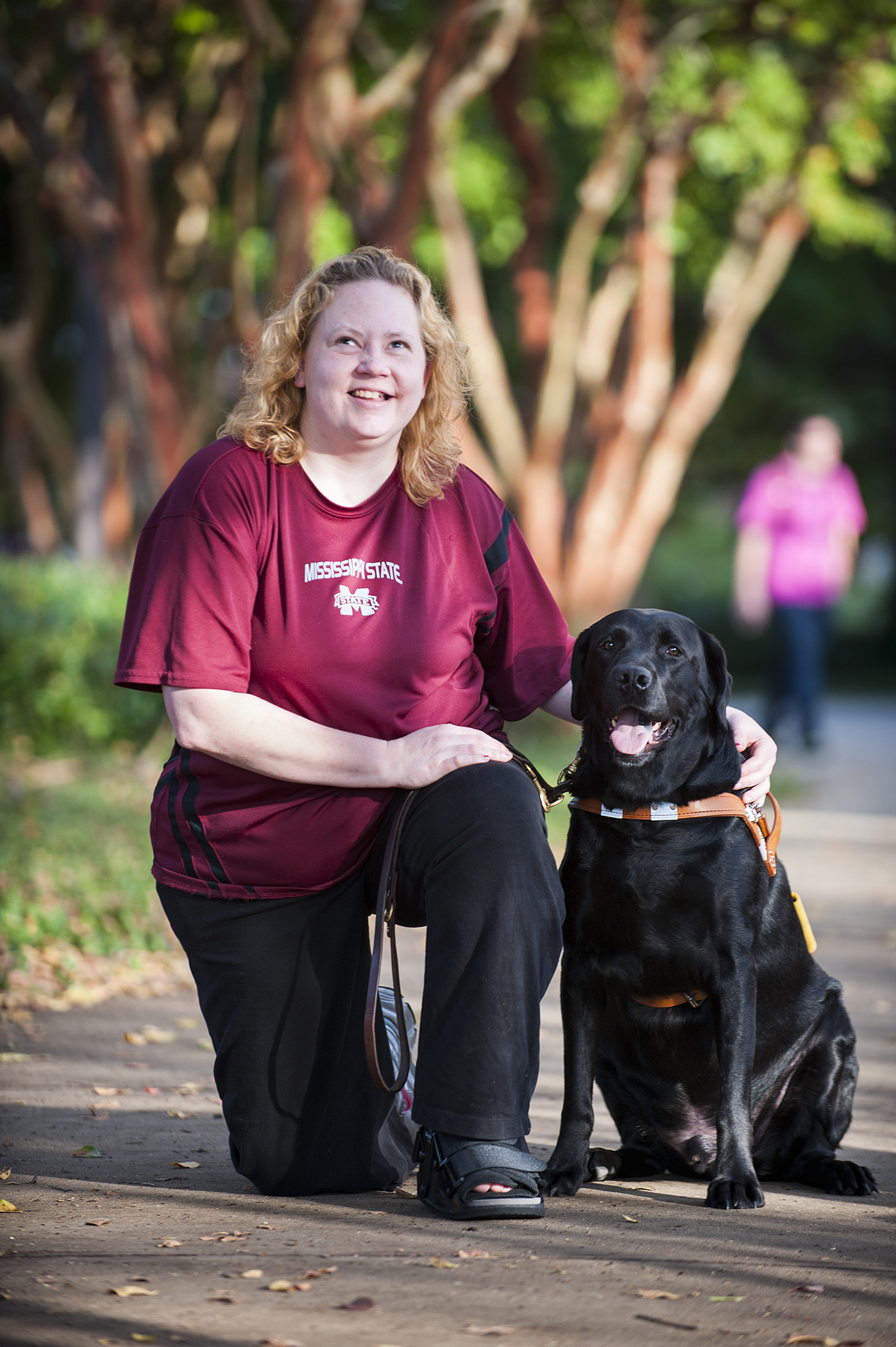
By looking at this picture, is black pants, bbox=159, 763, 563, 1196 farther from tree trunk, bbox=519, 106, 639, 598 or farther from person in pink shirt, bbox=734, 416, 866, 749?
tree trunk, bbox=519, 106, 639, 598

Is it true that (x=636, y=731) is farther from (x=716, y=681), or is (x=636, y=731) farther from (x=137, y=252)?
(x=137, y=252)

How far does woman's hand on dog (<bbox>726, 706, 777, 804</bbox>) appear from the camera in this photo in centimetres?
330

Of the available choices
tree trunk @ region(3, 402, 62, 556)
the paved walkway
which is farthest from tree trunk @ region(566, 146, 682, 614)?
tree trunk @ region(3, 402, 62, 556)

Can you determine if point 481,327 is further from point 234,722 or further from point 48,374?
point 48,374

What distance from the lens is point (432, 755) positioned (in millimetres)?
3074

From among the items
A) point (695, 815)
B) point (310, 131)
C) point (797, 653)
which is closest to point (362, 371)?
point (695, 815)

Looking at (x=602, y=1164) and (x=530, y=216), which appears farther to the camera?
(x=530, y=216)

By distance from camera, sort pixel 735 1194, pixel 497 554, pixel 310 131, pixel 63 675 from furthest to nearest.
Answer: pixel 63 675 < pixel 310 131 < pixel 497 554 < pixel 735 1194

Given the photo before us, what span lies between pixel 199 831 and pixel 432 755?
0.52 m

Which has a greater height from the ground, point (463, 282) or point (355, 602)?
point (463, 282)

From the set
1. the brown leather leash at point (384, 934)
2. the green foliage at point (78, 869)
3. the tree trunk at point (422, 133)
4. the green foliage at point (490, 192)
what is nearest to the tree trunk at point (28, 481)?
the green foliage at point (490, 192)

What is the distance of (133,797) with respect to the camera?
9.27 meters

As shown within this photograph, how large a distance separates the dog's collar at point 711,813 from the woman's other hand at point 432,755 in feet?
0.91

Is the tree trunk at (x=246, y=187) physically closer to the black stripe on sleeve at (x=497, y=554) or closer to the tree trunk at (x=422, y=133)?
Answer: the tree trunk at (x=422, y=133)
